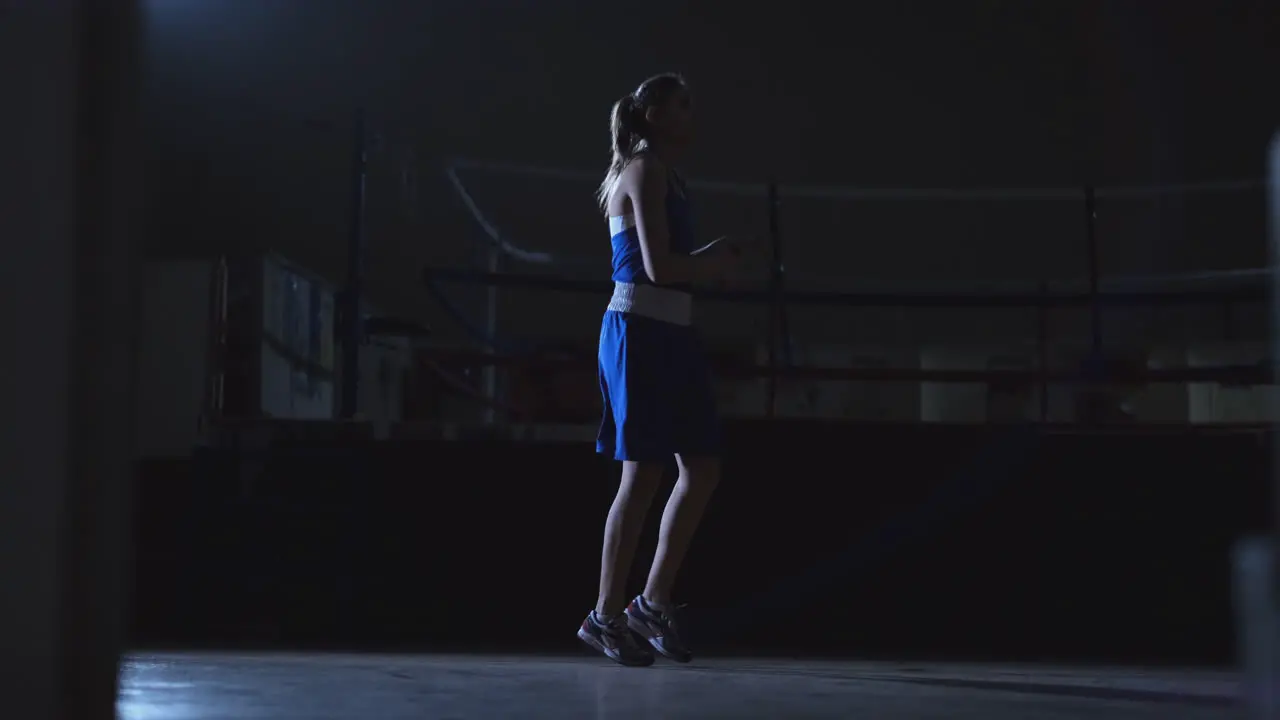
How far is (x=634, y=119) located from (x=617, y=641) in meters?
0.68

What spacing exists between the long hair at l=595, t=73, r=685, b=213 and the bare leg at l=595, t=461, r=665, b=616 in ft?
1.26

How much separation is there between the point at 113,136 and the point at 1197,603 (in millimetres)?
2094

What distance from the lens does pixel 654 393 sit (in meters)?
1.75

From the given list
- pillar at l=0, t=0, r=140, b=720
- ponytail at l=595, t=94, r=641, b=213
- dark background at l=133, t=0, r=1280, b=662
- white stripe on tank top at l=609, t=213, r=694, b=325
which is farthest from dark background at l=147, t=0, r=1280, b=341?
pillar at l=0, t=0, r=140, b=720

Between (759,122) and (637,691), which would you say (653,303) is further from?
(759,122)

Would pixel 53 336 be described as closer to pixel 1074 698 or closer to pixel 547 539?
pixel 1074 698

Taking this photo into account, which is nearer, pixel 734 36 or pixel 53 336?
pixel 53 336

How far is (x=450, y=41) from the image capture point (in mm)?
4410

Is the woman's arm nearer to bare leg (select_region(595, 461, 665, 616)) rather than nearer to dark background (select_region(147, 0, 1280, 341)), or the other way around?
bare leg (select_region(595, 461, 665, 616))

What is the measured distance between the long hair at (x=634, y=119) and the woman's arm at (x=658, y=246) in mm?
56

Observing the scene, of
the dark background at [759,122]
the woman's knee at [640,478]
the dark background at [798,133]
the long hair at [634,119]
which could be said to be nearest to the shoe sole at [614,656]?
the woman's knee at [640,478]

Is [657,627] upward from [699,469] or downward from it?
downward

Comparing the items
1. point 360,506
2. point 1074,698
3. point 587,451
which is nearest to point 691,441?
point 1074,698

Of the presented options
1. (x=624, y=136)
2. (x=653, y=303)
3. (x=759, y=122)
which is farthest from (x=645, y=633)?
(x=759, y=122)
